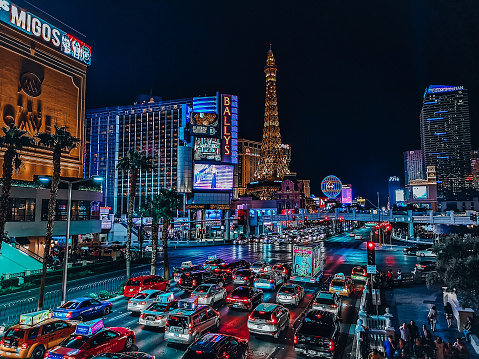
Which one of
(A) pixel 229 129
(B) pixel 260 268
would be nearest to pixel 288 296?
(B) pixel 260 268

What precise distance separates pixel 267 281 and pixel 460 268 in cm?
1570

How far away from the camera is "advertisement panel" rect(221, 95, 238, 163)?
4595 inches

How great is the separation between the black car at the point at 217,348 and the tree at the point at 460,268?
9.93m

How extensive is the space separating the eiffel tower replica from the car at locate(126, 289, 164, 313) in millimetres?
125342


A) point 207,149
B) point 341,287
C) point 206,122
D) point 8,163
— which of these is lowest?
point 341,287

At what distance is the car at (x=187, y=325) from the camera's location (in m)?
15.9

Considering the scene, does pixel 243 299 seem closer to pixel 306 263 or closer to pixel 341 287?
pixel 341 287

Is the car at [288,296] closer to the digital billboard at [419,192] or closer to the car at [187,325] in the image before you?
the car at [187,325]

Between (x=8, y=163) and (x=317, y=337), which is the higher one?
(x=8, y=163)

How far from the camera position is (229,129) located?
121m

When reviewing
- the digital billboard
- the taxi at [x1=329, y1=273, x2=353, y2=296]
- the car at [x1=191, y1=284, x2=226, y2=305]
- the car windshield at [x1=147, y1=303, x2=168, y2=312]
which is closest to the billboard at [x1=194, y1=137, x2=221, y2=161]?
the taxi at [x1=329, y1=273, x2=353, y2=296]

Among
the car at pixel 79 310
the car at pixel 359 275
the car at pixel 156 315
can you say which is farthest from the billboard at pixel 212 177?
the car at pixel 156 315

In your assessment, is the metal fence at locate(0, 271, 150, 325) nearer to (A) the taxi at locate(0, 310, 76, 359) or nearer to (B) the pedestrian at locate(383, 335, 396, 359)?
(A) the taxi at locate(0, 310, 76, 359)

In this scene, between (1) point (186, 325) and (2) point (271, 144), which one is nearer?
(1) point (186, 325)
